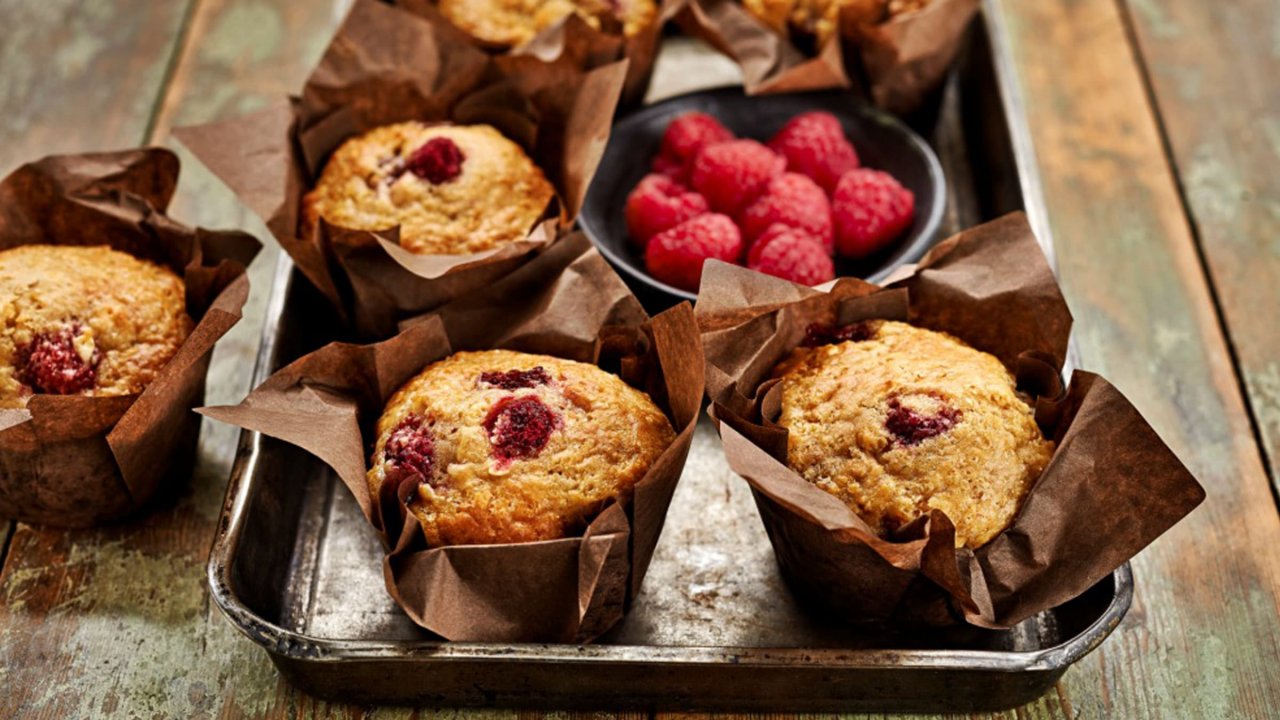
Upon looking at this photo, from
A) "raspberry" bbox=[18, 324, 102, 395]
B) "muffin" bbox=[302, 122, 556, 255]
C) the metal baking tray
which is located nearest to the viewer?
the metal baking tray

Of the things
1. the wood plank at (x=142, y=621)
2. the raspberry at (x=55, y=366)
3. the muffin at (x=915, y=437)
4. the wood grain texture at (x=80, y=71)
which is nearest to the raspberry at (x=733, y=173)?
the muffin at (x=915, y=437)

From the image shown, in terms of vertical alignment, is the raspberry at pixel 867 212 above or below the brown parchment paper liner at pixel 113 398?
above

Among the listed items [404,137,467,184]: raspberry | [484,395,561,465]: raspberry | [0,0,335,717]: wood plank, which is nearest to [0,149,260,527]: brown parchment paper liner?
[0,0,335,717]: wood plank

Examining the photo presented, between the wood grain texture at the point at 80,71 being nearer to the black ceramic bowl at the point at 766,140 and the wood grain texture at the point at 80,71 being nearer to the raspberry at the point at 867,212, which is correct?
the black ceramic bowl at the point at 766,140

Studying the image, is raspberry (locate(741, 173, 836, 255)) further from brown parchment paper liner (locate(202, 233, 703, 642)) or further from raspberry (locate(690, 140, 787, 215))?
brown parchment paper liner (locate(202, 233, 703, 642))

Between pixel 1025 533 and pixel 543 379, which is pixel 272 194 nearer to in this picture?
pixel 543 379

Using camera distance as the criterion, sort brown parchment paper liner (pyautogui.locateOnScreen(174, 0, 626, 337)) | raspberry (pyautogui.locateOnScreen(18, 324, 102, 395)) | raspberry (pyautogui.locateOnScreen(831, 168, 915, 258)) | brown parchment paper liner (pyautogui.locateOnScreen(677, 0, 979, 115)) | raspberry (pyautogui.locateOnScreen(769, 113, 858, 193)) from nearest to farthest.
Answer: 1. raspberry (pyautogui.locateOnScreen(18, 324, 102, 395))
2. brown parchment paper liner (pyautogui.locateOnScreen(174, 0, 626, 337))
3. raspberry (pyautogui.locateOnScreen(831, 168, 915, 258))
4. raspberry (pyautogui.locateOnScreen(769, 113, 858, 193))
5. brown parchment paper liner (pyautogui.locateOnScreen(677, 0, 979, 115))

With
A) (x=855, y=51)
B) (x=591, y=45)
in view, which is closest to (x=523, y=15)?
(x=591, y=45)
